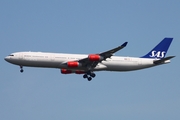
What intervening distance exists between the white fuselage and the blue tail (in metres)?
3.44

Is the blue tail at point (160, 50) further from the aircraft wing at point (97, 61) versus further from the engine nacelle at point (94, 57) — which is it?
the engine nacelle at point (94, 57)

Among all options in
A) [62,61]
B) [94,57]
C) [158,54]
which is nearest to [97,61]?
[94,57]

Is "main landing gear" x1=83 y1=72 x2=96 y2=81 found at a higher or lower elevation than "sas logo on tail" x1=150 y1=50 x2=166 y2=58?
lower

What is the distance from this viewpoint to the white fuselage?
69.9m

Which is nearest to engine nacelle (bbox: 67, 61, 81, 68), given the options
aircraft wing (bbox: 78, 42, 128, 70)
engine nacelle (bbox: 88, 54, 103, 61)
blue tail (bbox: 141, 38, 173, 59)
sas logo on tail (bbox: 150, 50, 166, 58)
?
aircraft wing (bbox: 78, 42, 128, 70)

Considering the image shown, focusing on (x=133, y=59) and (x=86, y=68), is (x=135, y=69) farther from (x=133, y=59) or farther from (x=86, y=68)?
(x=86, y=68)

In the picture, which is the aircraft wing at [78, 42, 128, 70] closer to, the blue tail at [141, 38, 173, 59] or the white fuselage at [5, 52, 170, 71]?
the white fuselage at [5, 52, 170, 71]

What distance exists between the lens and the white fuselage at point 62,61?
69.9 meters

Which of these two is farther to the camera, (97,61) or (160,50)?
(160,50)

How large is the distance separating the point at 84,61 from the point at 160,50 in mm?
16546

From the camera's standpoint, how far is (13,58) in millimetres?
71312

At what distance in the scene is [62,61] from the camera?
70438 millimetres

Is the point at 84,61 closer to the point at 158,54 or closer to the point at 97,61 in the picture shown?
the point at 97,61

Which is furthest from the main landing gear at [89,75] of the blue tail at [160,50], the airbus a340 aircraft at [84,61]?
the blue tail at [160,50]
